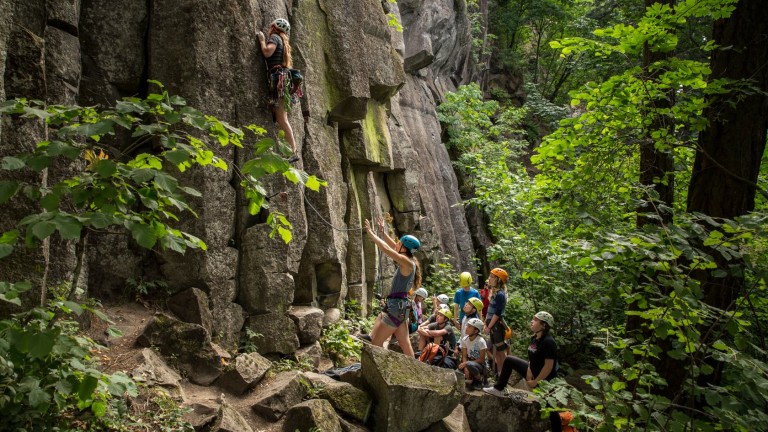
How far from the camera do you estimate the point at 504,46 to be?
119 ft

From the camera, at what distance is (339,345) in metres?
10.2

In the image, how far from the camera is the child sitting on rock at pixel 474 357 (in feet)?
30.8

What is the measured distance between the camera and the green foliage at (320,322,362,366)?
1008cm

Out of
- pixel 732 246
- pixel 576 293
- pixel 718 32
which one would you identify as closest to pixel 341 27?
pixel 718 32

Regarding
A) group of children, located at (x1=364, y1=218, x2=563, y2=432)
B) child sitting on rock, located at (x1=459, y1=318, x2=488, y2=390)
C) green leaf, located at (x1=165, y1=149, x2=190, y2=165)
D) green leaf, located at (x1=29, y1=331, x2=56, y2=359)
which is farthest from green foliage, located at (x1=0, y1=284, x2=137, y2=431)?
child sitting on rock, located at (x1=459, y1=318, x2=488, y2=390)

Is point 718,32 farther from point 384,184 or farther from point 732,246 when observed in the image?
point 384,184

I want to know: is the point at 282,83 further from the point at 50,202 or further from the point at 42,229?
the point at 42,229

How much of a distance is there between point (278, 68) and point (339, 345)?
516 cm

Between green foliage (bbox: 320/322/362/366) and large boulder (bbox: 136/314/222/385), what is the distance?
2.96m

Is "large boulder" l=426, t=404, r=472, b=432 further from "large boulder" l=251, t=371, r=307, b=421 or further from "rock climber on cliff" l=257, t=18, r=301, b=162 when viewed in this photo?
"rock climber on cliff" l=257, t=18, r=301, b=162

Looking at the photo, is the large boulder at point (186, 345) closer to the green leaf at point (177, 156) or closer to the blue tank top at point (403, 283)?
the blue tank top at point (403, 283)

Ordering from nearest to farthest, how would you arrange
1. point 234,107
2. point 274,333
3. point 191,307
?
point 191,307 < point 234,107 < point 274,333

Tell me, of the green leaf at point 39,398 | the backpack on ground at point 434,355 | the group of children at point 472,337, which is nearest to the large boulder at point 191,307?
the group of children at point 472,337

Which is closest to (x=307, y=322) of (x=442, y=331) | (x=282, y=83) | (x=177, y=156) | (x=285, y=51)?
(x=442, y=331)
